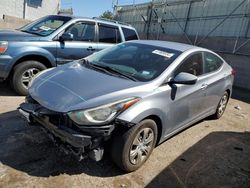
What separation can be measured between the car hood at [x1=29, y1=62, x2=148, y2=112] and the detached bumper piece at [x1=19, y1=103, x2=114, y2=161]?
117mm

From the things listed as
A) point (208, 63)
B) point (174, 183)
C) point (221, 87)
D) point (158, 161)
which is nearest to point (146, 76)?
point (158, 161)

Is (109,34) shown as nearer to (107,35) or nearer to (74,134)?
(107,35)

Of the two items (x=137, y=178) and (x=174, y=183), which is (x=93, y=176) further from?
(x=174, y=183)

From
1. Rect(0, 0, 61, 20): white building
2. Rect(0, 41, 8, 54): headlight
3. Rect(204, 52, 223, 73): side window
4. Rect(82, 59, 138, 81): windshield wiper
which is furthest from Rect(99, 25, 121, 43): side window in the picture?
Rect(0, 0, 61, 20): white building

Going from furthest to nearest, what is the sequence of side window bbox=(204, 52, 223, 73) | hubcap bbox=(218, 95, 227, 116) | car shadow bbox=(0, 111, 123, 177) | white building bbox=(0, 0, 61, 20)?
white building bbox=(0, 0, 61, 20) → hubcap bbox=(218, 95, 227, 116) → side window bbox=(204, 52, 223, 73) → car shadow bbox=(0, 111, 123, 177)

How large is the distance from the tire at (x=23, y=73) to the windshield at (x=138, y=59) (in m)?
1.75

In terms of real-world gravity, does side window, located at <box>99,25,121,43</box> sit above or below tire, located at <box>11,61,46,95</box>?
above

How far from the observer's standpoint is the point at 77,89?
3346 millimetres

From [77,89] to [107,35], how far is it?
4005mm

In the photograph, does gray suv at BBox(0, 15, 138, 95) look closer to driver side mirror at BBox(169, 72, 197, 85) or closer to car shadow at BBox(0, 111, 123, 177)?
car shadow at BBox(0, 111, 123, 177)

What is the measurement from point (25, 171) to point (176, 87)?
224cm

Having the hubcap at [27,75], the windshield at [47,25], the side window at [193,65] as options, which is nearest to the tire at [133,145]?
the side window at [193,65]

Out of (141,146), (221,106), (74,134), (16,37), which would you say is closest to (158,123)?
(141,146)

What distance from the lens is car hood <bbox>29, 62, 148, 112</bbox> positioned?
10.2ft
